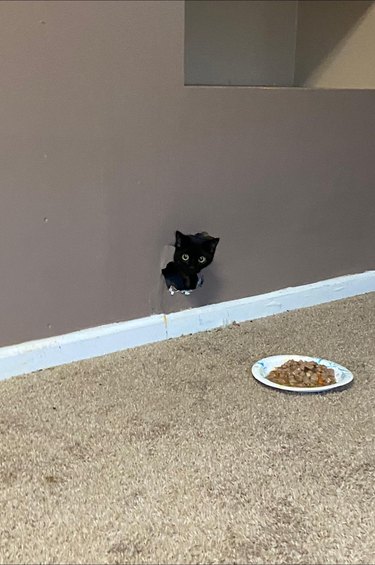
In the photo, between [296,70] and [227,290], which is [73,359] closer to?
[227,290]

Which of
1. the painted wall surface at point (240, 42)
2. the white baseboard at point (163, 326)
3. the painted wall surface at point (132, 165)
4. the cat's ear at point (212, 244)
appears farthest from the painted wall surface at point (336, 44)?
the cat's ear at point (212, 244)

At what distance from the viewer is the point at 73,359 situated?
1469mm

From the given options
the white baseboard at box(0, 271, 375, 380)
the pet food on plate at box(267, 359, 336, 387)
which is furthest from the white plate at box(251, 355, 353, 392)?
the white baseboard at box(0, 271, 375, 380)

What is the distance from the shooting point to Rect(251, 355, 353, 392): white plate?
4.34ft

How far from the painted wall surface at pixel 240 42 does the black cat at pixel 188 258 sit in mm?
588

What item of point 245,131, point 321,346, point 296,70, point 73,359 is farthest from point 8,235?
point 296,70

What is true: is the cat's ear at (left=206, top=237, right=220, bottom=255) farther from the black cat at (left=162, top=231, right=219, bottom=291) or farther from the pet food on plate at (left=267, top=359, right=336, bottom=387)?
the pet food on plate at (left=267, top=359, right=336, bottom=387)

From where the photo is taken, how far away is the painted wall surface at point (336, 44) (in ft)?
6.39

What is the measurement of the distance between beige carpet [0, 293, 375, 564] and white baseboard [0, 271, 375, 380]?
0.11 ft

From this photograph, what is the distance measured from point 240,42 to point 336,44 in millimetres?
298

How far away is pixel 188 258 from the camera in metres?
1.54

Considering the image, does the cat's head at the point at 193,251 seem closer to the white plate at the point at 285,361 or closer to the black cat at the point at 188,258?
the black cat at the point at 188,258

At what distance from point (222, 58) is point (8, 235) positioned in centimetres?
100

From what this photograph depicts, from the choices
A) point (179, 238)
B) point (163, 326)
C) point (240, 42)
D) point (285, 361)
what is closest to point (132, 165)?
point (179, 238)
